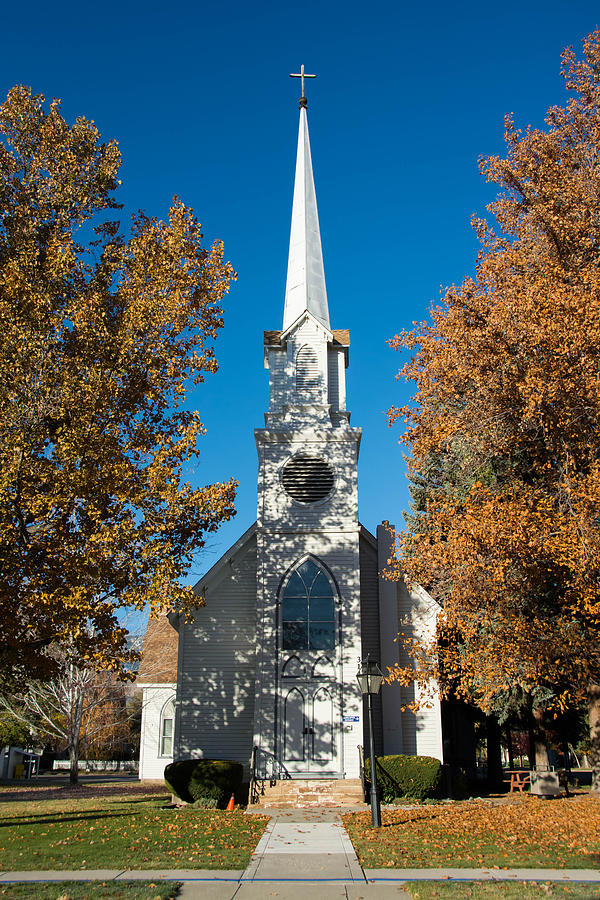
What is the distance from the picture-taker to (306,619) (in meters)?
18.6

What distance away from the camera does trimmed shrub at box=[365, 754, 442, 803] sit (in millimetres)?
16922

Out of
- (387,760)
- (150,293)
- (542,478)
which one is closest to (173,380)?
(150,293)

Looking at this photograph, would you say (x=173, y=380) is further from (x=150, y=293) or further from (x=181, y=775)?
(x=181, y=775)

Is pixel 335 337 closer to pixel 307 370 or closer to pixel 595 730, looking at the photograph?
pixel 307 370

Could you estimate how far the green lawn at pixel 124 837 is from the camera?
387 inches

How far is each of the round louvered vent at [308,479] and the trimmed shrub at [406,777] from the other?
6883mm

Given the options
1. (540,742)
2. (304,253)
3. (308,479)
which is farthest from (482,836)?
(304,253)

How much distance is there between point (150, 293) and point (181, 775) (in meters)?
11.0

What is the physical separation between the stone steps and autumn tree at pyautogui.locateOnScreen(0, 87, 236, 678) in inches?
215

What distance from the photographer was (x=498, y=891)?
806cm

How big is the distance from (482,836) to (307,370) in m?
13.2

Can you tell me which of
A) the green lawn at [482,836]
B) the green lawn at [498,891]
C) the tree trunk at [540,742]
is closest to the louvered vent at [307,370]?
the green lawn at [482,836]

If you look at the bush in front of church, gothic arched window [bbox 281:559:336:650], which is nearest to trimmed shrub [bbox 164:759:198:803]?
the bush in front of church

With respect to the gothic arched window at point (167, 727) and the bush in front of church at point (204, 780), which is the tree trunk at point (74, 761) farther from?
the bush in front of church at point (204, 780)
